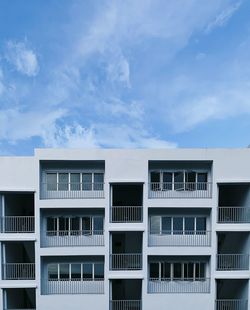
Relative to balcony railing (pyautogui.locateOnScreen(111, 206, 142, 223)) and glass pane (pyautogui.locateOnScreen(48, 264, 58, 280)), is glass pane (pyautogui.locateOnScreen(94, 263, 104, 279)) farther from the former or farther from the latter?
balcony railing (pyautogui.locateOnScreen(111, 206, 142, 223))

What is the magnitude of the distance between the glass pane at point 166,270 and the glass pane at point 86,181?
5876 mm

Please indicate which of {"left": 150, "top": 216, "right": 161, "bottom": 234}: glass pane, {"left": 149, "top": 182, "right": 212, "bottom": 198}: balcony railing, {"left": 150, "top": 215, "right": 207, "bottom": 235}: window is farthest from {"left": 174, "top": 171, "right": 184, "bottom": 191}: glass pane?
{"left": 150, "top": 216, "right": 161, "bottom": 234}: glass pane

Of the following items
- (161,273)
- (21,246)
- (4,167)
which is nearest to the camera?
(4,167)

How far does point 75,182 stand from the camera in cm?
1321

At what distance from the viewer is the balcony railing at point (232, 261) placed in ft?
41.6

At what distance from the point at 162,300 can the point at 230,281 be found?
4349 millimetres

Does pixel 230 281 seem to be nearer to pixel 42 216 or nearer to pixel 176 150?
pixel 176 150

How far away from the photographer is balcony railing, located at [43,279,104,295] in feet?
41.3

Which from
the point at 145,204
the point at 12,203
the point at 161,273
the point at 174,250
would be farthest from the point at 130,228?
the point at 12,203

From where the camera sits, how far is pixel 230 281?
13.8 m

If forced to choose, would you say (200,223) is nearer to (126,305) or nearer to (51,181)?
(126,305)

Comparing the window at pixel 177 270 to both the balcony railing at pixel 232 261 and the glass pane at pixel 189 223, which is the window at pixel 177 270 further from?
the glass pane at pixel 189 223

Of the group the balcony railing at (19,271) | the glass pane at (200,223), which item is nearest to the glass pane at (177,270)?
the glass pane at (200,223)

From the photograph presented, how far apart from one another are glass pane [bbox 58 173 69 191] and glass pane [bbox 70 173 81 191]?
0.23 m
